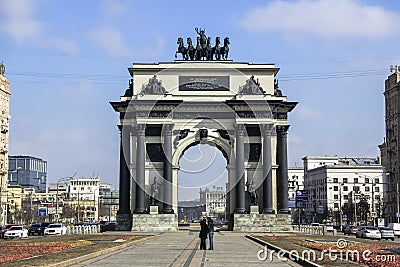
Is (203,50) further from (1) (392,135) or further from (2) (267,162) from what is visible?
(1) (392,135)

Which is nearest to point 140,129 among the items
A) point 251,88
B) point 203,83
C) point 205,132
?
point 205,132

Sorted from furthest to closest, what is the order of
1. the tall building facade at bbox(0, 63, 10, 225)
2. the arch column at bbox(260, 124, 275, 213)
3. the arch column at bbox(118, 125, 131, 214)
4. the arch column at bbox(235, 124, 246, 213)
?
1. the tall building facade at bbox(0, 63, 10, 225)
2. the arch column at bbox(118, 125, 131, 214)
3. the arch column at bbox(260, 124, 275, 213)
4. the arch column at bbox(235, 124, 246, 213)

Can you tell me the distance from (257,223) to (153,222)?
10814mm

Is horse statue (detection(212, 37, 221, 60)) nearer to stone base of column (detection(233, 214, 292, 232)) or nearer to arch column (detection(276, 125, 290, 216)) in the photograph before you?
arch column (detection(276, 125, 290, 216))

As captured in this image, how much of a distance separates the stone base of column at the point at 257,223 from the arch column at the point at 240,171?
1054mm

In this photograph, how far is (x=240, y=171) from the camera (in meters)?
82.0

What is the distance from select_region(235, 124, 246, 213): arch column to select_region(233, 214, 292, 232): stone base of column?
1054 millimetres

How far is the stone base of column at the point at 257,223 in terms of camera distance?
262ft

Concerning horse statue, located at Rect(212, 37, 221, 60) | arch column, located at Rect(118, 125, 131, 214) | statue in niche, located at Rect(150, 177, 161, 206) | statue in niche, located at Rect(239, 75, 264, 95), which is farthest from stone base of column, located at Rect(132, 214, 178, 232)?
horse statue, located at Rect(212, 37, 221, 60)

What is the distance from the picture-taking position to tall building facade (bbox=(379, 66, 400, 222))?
4742 inches

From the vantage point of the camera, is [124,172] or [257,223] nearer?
[257,223]

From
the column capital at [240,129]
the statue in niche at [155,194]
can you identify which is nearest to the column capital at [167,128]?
the statue in niche at [155,194]

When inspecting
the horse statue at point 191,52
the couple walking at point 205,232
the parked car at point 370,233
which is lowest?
the parked car at point 370,233

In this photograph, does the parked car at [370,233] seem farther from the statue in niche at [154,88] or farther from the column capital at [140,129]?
the statue in niche at [154,88]
